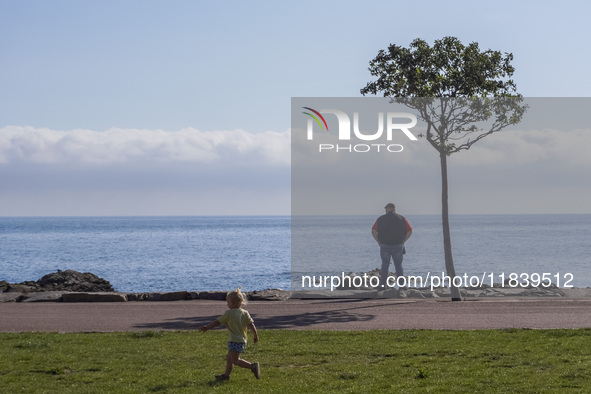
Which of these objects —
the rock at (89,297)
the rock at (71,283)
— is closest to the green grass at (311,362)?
the rock at (89,297)

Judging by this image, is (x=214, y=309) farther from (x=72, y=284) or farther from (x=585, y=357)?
(x=72, y=284)

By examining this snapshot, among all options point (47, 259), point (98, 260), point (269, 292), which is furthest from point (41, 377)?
point (47, 259)

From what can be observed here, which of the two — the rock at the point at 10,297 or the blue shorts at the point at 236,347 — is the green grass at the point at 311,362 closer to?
the blue shorts at the point at 236,347

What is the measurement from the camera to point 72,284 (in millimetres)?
31969

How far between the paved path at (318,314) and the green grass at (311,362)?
1367 millimetres

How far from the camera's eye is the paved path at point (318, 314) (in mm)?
15953

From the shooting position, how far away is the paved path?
16.0 metres

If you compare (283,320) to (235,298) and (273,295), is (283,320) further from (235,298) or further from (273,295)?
(235,298)

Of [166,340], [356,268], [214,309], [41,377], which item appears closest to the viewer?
[41,377]

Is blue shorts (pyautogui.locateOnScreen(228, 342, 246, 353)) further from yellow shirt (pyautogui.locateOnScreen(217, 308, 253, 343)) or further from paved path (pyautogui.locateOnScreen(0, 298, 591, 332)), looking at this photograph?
paved path (pyautogui.locateOnScreen(0, 298, 591, 332))

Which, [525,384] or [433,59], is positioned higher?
[433,59]

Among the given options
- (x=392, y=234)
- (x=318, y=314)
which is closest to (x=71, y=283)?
(x=392, y=234)

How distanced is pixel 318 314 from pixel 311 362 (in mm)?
6010

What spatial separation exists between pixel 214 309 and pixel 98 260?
69941mm
